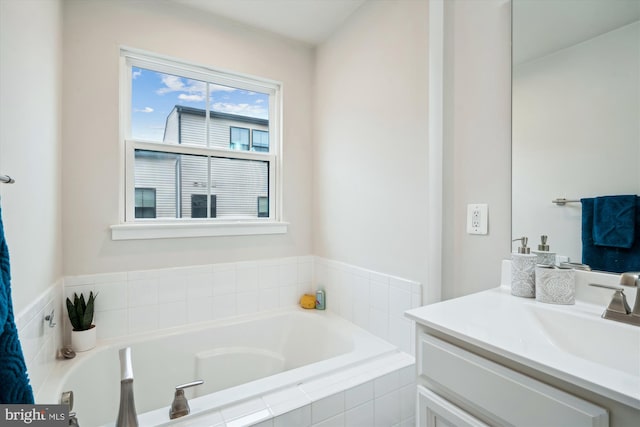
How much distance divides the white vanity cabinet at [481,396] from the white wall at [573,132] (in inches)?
23.8

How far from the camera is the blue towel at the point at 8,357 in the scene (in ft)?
1.97

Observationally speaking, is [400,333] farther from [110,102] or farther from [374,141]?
[110,102]

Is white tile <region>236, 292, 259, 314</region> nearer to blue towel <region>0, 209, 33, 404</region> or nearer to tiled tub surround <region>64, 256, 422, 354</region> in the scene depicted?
tiled tub surround <region>64, 256, 422, 354</region>

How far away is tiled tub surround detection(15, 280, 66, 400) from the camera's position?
3.76 feet

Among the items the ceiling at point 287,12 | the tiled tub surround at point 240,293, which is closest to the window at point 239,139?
the ceiling at point 287,12

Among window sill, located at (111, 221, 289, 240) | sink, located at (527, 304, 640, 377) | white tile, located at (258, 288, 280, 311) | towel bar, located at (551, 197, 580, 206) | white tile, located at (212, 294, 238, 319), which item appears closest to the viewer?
sink, located at (527, 304, 640, 377)

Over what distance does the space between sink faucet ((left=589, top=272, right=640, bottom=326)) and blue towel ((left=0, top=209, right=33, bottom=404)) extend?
1.45m

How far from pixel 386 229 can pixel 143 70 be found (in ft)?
6.14

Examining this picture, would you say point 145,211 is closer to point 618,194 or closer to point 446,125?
point 446,125

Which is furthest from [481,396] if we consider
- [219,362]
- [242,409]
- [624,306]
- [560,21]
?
[219,362]

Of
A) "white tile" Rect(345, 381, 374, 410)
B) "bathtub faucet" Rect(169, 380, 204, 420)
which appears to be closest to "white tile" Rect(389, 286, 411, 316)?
"white tile" Rect(345, 381, 374, 410)

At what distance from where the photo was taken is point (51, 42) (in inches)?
58.4

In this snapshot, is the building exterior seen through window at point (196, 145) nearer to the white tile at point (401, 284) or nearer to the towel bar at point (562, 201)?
the white tile at point (401, 284)

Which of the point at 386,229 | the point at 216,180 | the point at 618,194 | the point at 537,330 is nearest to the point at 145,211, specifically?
the point at 216,180
